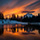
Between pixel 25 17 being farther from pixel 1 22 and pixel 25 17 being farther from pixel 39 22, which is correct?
pixel 1 22

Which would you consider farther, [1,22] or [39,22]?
[1,22]

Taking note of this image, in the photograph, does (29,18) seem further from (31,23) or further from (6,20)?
(6,20)

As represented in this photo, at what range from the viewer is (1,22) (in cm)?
1408

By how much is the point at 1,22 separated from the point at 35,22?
288 inches

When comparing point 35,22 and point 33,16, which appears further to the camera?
point 35,22

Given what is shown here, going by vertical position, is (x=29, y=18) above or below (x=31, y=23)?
above

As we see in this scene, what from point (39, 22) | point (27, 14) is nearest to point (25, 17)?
point (27, 14)

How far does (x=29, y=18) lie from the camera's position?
1343 centimetres

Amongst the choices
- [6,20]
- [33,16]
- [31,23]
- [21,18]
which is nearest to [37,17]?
[33,16]

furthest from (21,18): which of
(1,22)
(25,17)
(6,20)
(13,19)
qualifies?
(1,22)

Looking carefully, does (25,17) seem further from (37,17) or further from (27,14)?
(37,17)

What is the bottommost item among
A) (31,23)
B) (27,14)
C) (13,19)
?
(31,23)

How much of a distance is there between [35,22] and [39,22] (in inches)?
45.3

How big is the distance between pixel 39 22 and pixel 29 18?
215 cm
